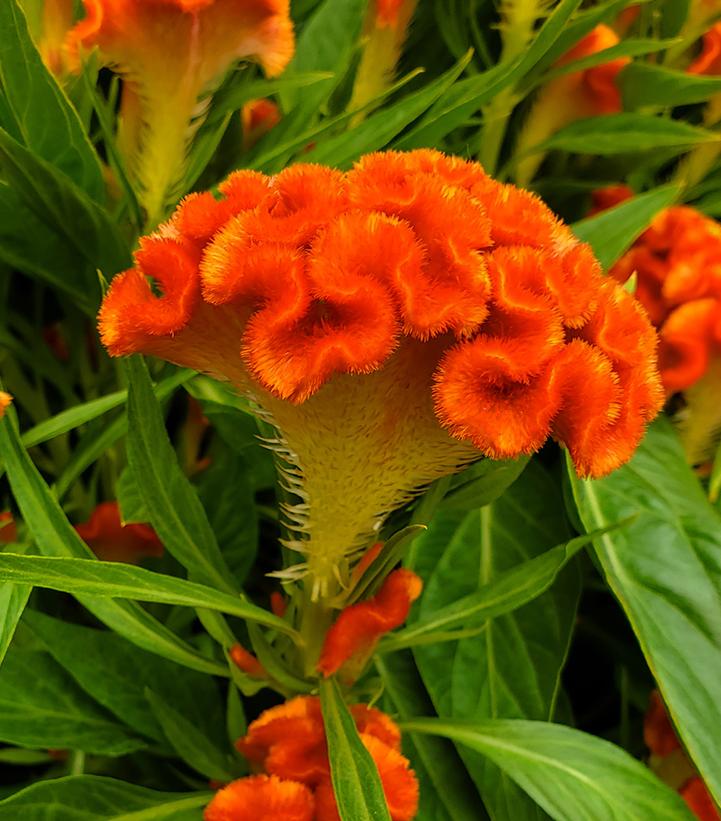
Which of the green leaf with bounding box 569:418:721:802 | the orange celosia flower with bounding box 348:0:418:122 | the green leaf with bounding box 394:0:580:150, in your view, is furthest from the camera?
the orange celosia flower with bounding box 348:0:418:122

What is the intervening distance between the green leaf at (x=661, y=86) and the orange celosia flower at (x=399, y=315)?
0.44 m

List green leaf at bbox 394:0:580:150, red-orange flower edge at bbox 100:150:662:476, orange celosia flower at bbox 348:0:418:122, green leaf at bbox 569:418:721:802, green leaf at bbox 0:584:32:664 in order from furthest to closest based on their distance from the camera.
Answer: orange celosia flower at bbox 348:0:418:122 < green leaf at bbox 394:0:580:150 < green leaf at bbox 569:418:721:802 < green leaf at bbox 0:584:32:664 < red-orange flower edge at bbox 100:150:662:476

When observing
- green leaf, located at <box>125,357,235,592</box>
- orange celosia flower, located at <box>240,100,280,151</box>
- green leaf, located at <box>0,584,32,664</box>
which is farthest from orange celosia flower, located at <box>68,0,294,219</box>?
green leaf, located at <box>0,584,32,664</box>

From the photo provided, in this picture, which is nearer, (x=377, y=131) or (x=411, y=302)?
(x=411, y=302)

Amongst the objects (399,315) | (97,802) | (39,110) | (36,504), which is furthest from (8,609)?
(39,110)

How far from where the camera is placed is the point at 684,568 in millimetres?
706

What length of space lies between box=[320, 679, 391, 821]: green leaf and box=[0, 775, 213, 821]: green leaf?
0.16 meters

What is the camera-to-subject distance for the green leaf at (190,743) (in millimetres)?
642

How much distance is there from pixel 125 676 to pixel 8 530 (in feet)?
0.50

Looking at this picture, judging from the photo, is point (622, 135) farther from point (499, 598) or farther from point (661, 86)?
point (499, 598)

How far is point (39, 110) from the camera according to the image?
69 centimetres

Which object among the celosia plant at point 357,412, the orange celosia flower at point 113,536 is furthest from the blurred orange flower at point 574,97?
the orange celosia flower at point 113,536

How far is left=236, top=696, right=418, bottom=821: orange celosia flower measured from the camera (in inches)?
22.3

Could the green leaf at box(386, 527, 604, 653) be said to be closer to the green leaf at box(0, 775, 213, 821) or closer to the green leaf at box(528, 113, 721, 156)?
the green leaf at box(0, 775, 213, 821)
